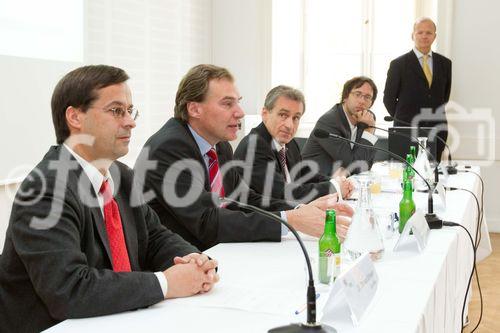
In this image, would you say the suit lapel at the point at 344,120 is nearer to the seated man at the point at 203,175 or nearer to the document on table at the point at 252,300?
the seated man at the point at 203,175

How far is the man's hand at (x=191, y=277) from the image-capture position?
4.95ft

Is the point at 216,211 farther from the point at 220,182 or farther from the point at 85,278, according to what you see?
the point at 85,278

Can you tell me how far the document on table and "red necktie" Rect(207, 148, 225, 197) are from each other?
0.92 metres

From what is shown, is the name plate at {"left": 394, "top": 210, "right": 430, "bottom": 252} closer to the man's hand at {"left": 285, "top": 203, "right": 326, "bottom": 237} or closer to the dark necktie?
the man's hand at {"left": 285, "top": 203, "right": 326, "bottom": 237}

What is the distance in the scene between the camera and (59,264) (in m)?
1.42

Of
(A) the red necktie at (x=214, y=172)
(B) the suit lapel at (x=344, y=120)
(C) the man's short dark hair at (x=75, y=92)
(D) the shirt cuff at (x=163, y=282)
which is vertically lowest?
(D) the shirt cuff at (x=163, y=282)

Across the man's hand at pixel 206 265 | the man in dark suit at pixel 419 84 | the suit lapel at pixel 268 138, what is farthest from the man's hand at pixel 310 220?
the man in dark suit at pixel 419 84

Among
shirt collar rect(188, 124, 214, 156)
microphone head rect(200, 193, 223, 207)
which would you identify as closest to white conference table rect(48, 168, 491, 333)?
microphone head rect(200, 193, 223, 207)

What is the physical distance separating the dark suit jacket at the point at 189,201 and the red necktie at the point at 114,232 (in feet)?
1.59

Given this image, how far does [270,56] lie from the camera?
20.9 feet

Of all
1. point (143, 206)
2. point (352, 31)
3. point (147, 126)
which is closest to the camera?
point (143, 206)

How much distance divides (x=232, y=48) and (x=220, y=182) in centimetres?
398

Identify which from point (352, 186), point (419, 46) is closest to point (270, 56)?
point (419, 46)

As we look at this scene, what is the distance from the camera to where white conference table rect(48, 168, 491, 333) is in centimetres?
134
